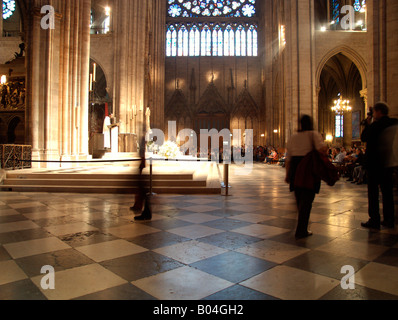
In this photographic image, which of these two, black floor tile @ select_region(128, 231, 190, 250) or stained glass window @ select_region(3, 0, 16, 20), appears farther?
stained glass window @ select_region(3, 0, 16, 20)

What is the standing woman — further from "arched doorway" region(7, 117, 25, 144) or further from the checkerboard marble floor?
"arched doorway" region(7, 117, 25, 144)

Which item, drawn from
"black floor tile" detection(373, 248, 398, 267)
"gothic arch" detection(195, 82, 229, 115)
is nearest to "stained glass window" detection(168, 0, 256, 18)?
"gothic arch" detection(195, 82, 229, 115)

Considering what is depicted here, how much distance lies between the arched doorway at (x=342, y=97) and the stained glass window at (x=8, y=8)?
94.6 ft

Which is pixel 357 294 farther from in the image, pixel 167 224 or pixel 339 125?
pixel 339 125

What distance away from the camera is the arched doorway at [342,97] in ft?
94.3

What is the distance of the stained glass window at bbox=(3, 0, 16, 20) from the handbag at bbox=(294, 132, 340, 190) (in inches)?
1284

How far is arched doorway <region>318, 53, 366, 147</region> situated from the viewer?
2875cm

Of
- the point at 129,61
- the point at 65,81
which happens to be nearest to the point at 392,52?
the point at 65,81

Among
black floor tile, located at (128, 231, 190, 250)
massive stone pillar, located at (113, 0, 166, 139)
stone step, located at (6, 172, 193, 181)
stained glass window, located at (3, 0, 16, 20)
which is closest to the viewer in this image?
black floor tile, located at (128, 231, 190, 250)
